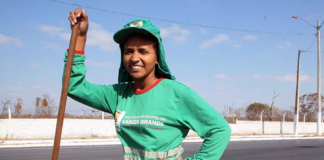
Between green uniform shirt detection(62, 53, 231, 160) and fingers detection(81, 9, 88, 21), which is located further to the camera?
fingers detection(81, 9, 88, 21)

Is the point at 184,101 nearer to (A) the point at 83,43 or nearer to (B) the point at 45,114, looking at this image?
(A) the point at 83,43

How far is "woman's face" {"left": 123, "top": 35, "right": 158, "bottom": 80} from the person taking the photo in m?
2.18

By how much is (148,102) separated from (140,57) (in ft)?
0.85

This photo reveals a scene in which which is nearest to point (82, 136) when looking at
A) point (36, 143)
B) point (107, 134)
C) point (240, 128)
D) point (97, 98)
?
point (107, 134)

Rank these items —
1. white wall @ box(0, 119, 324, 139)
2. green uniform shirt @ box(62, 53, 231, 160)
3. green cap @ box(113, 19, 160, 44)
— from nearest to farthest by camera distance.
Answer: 1. green uniform shirt @ box(62, 53, 231, 160)
2. green cap @ box(113, 19, 160, 44)
3. white wall @ box(0, 119, 324, 139)

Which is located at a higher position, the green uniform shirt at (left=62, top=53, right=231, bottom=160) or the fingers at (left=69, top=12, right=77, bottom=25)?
the fingers at (left=69, top=12, right=77, bottom=25)

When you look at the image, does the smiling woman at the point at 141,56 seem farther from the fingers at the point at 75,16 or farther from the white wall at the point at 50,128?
the white wall at the point at 50,128

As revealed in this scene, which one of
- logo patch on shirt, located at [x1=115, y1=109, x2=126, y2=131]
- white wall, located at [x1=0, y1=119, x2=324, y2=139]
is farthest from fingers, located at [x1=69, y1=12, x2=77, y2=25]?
white wall, located at [x1=0, y1=119, x2=324, y2=139]

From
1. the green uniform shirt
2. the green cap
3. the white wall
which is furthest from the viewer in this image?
the white wall

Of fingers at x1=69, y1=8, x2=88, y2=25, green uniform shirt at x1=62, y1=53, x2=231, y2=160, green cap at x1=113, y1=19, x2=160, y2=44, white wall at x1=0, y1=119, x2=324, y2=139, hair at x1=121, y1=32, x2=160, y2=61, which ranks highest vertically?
fingers at x1=69, y1=8, x2=88, y2=25

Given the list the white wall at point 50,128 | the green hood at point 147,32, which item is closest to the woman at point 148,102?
the green hood at point 147,32

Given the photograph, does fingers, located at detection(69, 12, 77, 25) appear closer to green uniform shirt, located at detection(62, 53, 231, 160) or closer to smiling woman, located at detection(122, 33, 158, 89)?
green uniform shirt, located at detection(62, 53, 231, 160)

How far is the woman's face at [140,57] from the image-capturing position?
218 centimetres

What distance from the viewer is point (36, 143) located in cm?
1673
